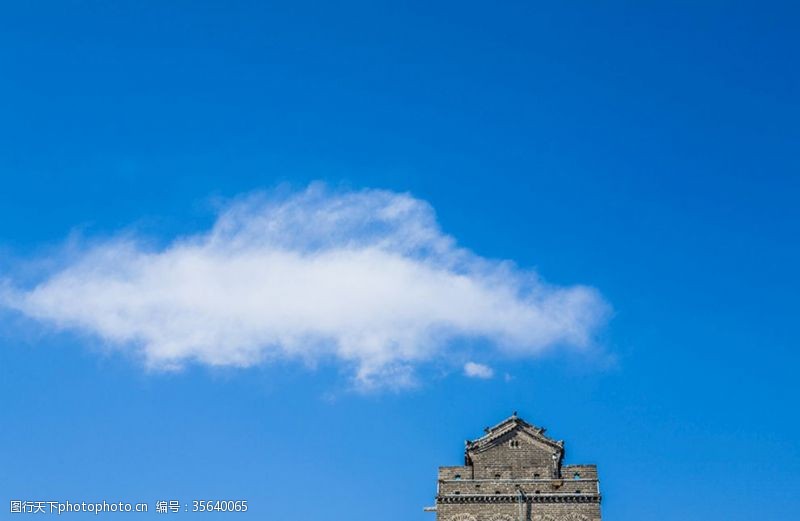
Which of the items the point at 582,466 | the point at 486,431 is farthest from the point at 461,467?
the point at 582,466

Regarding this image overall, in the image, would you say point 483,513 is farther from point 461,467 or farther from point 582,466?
point 582,466

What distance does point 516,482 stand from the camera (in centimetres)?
5697

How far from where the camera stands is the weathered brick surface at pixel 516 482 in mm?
55688

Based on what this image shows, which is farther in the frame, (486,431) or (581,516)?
(486,431)

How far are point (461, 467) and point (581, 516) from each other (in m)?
9.27

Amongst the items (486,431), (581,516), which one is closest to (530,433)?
(486,431)

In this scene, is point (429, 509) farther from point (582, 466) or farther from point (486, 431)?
point (582, 466)

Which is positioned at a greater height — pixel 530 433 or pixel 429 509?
pixel 530 433

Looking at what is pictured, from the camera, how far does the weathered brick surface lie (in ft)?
183

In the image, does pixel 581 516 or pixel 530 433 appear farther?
pixel 530 433

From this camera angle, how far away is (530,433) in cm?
5906

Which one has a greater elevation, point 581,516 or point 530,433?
point 530,433

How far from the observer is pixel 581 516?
5522 centimetres

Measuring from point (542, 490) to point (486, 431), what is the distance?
20.1 ft
